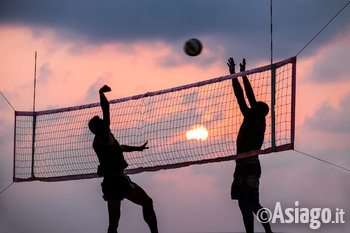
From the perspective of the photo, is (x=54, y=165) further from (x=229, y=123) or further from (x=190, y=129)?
(x=229, y=123)

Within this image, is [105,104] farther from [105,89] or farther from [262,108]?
[262,108]

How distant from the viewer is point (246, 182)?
11.0m

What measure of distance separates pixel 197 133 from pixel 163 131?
641 millimetres

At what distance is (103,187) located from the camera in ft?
34.9

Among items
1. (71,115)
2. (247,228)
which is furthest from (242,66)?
(71,115)

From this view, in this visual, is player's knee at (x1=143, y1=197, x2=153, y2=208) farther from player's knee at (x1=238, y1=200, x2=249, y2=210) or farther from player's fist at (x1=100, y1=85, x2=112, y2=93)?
player's fist at (x1=100, y1=85, x2=112, y2=93)

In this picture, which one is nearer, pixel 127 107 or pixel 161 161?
pixel 161 161

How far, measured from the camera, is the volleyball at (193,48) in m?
13.5

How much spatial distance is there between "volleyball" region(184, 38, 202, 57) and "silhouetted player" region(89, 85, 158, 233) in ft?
10.5

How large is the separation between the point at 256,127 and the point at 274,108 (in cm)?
65

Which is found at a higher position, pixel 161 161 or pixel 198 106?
pixel 198 106

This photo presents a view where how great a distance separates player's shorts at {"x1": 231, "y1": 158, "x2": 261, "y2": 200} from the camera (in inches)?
432

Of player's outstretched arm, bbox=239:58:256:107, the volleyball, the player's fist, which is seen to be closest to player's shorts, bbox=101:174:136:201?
the player's fist

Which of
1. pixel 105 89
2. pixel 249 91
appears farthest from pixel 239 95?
pixel 105 89
